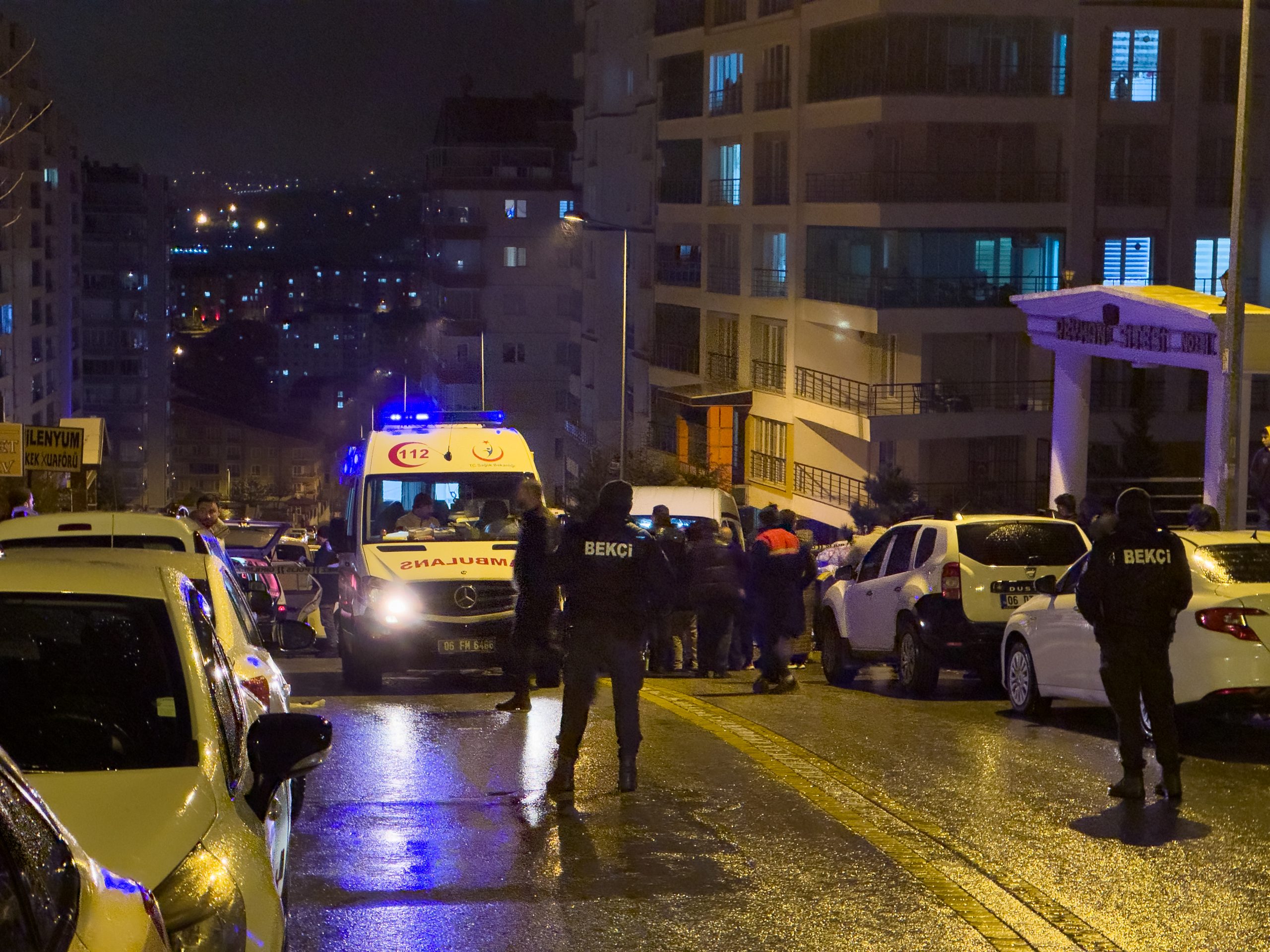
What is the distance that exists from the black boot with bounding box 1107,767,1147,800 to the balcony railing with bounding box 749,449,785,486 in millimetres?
40011

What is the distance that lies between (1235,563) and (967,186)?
3415cm

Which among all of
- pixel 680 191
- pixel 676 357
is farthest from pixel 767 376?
pixel 680 191

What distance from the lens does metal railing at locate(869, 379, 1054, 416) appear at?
44406mm

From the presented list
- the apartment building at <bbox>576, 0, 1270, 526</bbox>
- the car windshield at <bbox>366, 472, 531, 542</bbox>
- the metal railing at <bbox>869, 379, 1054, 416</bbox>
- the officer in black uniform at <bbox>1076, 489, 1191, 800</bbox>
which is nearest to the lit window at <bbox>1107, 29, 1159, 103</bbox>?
the apartment building at <bbox>576, 0, 1270, 526</bbox>

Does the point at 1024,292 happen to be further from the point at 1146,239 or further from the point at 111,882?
the point at 111,882

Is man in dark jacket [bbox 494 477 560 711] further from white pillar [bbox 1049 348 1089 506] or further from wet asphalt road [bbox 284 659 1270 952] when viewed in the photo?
white pillar [bbox 1049 348 1089 506]

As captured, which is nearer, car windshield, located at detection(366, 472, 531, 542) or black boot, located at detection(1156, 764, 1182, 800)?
black boot, located at detection(1156, 764, 1182, 800)

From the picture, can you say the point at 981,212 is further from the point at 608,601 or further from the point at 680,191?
the point at 608,601

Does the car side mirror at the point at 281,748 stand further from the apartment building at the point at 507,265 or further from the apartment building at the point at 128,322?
the apartment building at the point at 128,322

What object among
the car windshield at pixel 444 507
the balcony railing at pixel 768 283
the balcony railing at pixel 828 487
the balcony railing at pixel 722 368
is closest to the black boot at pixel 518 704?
the car windshield at pixel 444 507

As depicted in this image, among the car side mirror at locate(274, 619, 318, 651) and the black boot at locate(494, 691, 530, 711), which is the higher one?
the car side mirror at locate(274, 619, 318, 651)

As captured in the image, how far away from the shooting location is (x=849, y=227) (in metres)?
47.2

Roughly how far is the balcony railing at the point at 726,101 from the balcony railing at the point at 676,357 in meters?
7.32

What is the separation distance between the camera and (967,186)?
148 ft
